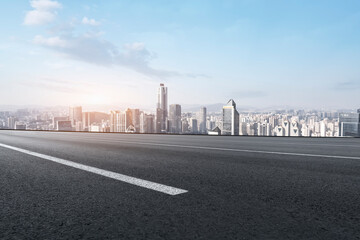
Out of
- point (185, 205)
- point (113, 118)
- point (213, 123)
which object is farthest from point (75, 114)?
point (185, 205)

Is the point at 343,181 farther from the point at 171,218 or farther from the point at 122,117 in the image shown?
the point at 122,117

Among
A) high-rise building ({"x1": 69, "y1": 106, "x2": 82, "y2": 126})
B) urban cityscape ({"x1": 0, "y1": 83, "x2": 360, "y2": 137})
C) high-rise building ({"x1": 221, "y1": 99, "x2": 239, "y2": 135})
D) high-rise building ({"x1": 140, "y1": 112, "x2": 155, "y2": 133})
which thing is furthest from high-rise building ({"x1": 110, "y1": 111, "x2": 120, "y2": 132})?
high-rise building ({"x1": 221, "y1": 99, "x2": 239, "y2": 135})

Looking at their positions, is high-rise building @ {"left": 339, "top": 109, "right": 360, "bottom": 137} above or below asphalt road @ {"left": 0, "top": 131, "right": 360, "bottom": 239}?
above

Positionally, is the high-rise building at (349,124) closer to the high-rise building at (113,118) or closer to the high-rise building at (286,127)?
the high-rise building at (286,127)

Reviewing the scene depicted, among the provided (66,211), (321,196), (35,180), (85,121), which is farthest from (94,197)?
(85,121)

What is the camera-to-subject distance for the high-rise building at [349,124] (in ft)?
62.1

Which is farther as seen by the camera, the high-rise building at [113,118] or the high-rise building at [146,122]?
the high-rise building at [146,122]

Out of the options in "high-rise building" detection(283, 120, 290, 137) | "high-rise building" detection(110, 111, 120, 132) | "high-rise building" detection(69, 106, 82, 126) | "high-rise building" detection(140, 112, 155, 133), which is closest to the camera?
"high-rise building" detection(283, 120, 290, 137)

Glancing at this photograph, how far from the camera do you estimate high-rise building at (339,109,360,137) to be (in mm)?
18938

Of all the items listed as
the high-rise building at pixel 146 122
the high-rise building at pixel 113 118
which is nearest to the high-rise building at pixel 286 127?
the high-rise building at pixel 146 122

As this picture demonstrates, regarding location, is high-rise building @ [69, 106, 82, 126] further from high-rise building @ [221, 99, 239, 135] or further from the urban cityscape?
high-rise building @ [221, 99, 239, 135]

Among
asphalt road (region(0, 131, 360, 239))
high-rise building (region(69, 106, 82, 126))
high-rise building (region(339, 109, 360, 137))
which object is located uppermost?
high-rise building (region(69, 106, 82, 126))

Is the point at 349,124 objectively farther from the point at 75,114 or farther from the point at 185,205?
the point at 75,114

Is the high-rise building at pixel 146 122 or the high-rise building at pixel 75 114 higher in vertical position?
the high-rise building at pixel 75 114
